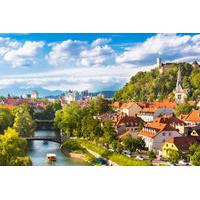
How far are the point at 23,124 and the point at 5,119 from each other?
0.23m

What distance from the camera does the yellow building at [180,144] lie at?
733cm

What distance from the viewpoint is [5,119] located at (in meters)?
7.55

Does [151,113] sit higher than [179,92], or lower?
lower

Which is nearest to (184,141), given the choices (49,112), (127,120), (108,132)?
(127,120)

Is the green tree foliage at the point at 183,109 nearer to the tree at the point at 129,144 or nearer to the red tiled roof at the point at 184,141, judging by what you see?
the red tiled roof at the point at 184,141

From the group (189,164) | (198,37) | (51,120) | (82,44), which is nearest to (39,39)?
(82,44)

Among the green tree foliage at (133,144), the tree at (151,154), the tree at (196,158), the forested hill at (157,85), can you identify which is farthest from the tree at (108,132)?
the tree at (196,158)

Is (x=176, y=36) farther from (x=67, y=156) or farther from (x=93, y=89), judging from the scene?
(x=67, y=156)

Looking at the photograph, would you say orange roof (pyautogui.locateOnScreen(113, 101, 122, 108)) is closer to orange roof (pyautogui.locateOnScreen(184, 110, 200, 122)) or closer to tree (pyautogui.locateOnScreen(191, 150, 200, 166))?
orange roof (pyautogui.locateOnScreen(184, 110, 200, 122))

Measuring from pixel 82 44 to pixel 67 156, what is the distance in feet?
5.13

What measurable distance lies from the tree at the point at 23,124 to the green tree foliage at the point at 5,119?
0.08 metres

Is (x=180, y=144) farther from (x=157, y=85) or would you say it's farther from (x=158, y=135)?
(x=157, y=85)

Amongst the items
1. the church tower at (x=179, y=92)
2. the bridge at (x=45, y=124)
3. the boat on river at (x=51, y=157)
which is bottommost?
the boat on river at (x=51, y=157)

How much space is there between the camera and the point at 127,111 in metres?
7.72
